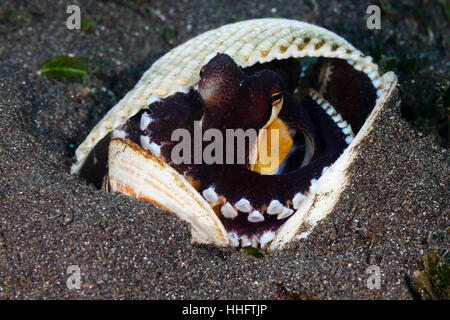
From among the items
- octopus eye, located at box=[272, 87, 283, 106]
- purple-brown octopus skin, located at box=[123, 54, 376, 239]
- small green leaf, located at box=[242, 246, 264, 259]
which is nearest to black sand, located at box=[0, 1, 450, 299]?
small green leaf, located at box=[242, 246, 264, 259]

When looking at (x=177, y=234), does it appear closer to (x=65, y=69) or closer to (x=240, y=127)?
(x=240, y=127)

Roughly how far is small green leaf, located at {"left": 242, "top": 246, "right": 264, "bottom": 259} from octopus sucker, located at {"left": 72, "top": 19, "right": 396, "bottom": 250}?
0.06 metres

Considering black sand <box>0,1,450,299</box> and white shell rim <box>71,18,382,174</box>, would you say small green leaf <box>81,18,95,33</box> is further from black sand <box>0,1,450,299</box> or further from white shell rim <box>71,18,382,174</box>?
white shell rim <box>71,18,382,174</box>

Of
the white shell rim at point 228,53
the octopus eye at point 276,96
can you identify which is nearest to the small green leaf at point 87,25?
the white shell rim at point 228,53

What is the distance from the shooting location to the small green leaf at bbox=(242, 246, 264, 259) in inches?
122

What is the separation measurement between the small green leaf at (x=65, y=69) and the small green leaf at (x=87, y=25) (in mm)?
691

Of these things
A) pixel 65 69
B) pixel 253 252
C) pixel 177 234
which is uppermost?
pixel 65 69

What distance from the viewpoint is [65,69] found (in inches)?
183

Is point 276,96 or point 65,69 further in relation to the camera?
point 65,69

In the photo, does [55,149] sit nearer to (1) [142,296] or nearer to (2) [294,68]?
(1) [142,296]

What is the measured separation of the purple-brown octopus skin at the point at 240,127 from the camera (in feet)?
9.65

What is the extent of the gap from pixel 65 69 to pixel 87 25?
0.86 m

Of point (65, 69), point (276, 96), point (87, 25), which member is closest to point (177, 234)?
point (276, 96)
